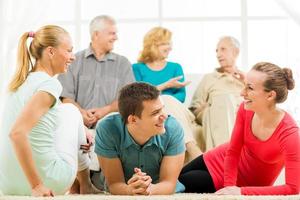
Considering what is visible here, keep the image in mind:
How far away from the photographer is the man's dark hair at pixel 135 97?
5.82 feet

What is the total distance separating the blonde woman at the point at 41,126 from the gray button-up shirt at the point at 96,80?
60 cm

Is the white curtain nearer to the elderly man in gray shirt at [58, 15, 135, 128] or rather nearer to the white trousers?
the elderly man in gray shirt at [58, 15, 135, 128]

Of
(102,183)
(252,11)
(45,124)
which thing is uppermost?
(252,11)

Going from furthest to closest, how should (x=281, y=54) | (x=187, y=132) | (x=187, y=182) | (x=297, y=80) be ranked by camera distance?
(x=281, y=54), (x=297, y=80), (x=187, y=132), (x=187, y=182)

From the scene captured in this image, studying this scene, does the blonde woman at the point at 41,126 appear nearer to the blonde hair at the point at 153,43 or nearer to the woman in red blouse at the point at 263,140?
the woman in red blouse at the point at 263,140

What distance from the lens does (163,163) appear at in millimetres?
1813

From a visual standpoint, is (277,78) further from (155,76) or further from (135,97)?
(155,76)

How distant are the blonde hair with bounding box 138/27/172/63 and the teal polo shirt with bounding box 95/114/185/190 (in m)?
0.92

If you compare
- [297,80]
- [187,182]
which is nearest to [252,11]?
[297,80]

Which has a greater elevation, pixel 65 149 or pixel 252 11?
pixel 252 11

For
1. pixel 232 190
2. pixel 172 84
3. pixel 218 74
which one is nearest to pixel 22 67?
pixel 232 190

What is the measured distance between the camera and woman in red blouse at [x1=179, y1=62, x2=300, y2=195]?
1.74 meters

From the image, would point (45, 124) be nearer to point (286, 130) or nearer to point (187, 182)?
point (187, 182)

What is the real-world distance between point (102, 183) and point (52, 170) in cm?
34
